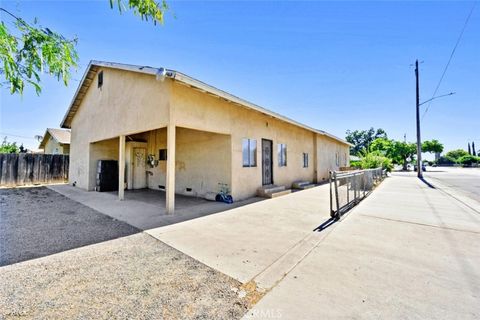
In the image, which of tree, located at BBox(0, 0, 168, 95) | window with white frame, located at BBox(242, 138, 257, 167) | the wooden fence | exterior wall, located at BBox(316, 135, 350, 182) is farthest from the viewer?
exterior wall, located at BBox(316, 135, 350, 182)

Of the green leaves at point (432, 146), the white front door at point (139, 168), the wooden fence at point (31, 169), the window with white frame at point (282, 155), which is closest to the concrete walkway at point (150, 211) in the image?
the white front door at point (139, 168)

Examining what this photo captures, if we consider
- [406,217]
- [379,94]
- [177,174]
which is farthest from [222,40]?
[379,94]

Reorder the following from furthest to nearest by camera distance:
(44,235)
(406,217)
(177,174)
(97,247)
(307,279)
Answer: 1. (177,174)
2. (406,217)
3. (44,235)
4. (97,247)
5. (307,279)

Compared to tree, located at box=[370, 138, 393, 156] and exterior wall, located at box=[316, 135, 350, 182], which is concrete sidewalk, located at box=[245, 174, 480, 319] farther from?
tree, located at box=[370, 138, 393, 156]

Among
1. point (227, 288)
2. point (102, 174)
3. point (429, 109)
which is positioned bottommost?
point (227, 288)

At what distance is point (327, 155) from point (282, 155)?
26.0 feet

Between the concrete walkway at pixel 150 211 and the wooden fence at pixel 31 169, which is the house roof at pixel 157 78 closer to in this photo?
the wooden fence at pixel 31 169

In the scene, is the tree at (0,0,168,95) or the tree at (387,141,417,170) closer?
the tree at (0,0,168,95)

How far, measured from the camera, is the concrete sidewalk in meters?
2.07

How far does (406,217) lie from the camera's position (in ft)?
18.5

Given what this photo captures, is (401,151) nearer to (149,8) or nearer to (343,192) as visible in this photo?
(343,192)

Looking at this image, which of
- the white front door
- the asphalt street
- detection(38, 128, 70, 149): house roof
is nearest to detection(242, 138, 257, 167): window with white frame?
the white front door

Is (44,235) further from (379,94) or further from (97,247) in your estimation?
(379,94)

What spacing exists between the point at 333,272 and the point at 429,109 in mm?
22395
